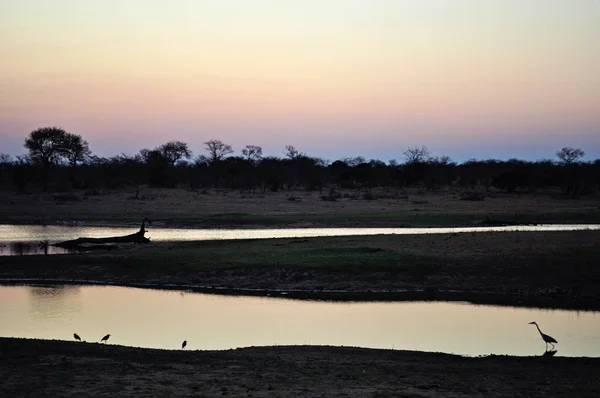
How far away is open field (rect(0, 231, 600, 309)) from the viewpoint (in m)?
27.5

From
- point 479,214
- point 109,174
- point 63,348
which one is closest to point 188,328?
point 63,348

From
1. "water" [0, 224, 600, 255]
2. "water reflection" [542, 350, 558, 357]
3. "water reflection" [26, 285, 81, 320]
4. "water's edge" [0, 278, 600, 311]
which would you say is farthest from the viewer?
"water" [0, 224, 600, 255]

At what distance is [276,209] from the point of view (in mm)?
65500

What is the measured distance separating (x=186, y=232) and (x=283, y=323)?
28.7 metres

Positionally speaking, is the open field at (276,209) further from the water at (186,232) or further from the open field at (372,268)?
the open field at (372,268)

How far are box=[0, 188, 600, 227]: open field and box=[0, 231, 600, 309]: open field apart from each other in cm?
1912

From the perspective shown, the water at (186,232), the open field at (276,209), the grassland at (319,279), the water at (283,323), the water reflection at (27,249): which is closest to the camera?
the grassland at (319,279)

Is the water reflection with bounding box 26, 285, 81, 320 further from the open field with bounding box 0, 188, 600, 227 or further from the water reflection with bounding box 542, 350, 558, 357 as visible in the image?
the open field with bounding box 0, 188, 600, 227

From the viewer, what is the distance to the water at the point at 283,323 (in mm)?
19406

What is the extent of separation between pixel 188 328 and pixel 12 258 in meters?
16.4

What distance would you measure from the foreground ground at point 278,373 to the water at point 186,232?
27.4m

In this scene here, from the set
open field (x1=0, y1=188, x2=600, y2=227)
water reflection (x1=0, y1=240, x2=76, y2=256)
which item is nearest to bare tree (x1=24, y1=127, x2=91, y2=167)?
open field (x1=0, y1=188, x2=600, y2=227)

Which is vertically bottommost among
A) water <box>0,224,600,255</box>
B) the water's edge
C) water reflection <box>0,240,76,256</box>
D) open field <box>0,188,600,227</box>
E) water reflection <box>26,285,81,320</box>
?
water reflection <box>26,285,81,320</box>

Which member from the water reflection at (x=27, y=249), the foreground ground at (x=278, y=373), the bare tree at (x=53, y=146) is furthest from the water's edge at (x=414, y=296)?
the bare tree at (x=53, y=146)
